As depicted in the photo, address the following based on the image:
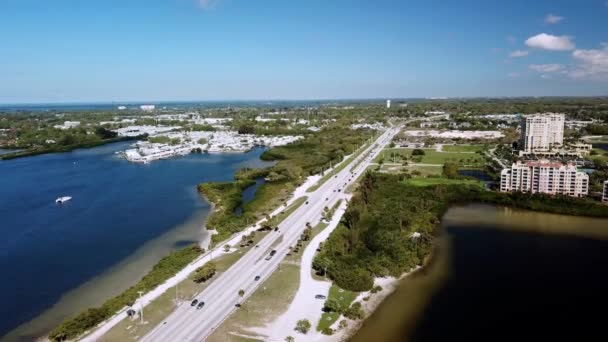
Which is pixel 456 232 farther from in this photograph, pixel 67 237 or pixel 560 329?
pixel 67 237

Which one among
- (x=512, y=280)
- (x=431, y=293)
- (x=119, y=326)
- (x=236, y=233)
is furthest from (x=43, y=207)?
(x=512, y=280)

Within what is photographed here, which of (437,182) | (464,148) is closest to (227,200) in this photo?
(437,182)

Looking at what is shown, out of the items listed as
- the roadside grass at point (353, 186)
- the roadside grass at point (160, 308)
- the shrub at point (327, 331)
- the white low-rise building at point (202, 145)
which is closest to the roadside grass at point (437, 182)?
the roadside grass at point (353, 186)

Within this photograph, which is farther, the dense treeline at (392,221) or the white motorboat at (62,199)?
the white motorboat at (62,199)

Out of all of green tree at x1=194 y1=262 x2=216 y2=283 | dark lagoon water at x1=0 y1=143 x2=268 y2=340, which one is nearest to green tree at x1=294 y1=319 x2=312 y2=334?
green tree at x1=194 y1=262 x2=216 y2=283

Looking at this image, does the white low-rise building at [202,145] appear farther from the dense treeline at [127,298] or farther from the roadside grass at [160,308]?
the roadside grass at [160,308]

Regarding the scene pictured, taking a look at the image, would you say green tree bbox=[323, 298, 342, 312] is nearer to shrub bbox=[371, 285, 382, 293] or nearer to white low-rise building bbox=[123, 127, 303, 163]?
shrub bbox=[371, 285, 382, 293]
